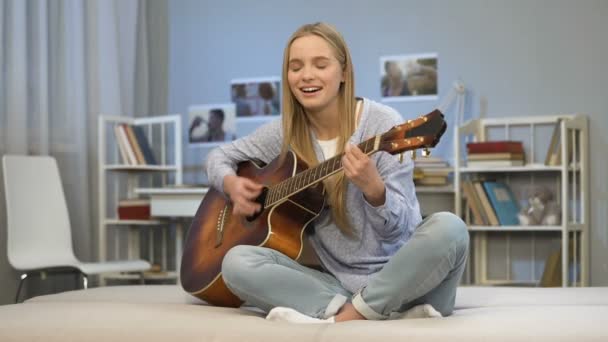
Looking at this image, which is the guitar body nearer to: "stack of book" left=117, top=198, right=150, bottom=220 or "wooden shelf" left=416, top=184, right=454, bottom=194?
"wooden shelf" left=416, top=184, right=454, bottom=194

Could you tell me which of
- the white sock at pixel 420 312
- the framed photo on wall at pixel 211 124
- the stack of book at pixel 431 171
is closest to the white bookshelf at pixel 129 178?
the framed photo on wall at pixel 211 124

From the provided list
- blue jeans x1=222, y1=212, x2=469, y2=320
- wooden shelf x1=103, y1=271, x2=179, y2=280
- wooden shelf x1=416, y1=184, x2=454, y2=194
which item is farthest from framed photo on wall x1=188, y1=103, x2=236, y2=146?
blue jeans x1=222, y1=212, x2=469, y2=320

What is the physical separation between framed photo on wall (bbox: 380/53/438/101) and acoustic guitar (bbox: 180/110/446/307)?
82.1 inches

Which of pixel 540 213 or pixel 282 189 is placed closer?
pixel 282 189

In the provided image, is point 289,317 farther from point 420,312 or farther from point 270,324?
point 420,312

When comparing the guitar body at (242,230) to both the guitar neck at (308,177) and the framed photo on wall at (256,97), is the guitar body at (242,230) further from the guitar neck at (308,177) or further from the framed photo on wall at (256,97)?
the framed photo on wall at (256,97)

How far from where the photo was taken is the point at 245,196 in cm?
190

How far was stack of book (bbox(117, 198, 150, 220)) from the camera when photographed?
3.97 meters

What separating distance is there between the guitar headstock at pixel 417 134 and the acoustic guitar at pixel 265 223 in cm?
7

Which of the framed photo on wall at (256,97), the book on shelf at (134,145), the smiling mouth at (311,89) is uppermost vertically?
the framed photo on wall at (256,97)

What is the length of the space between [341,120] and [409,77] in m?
2.23

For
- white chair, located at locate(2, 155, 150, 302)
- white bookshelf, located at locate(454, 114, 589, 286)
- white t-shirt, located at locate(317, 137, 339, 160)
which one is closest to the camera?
white t-shirt, located at locate(317, 137, 339, 160)

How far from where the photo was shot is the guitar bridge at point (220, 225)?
6.55ft

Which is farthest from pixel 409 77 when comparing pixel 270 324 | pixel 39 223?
pixel 270 324
